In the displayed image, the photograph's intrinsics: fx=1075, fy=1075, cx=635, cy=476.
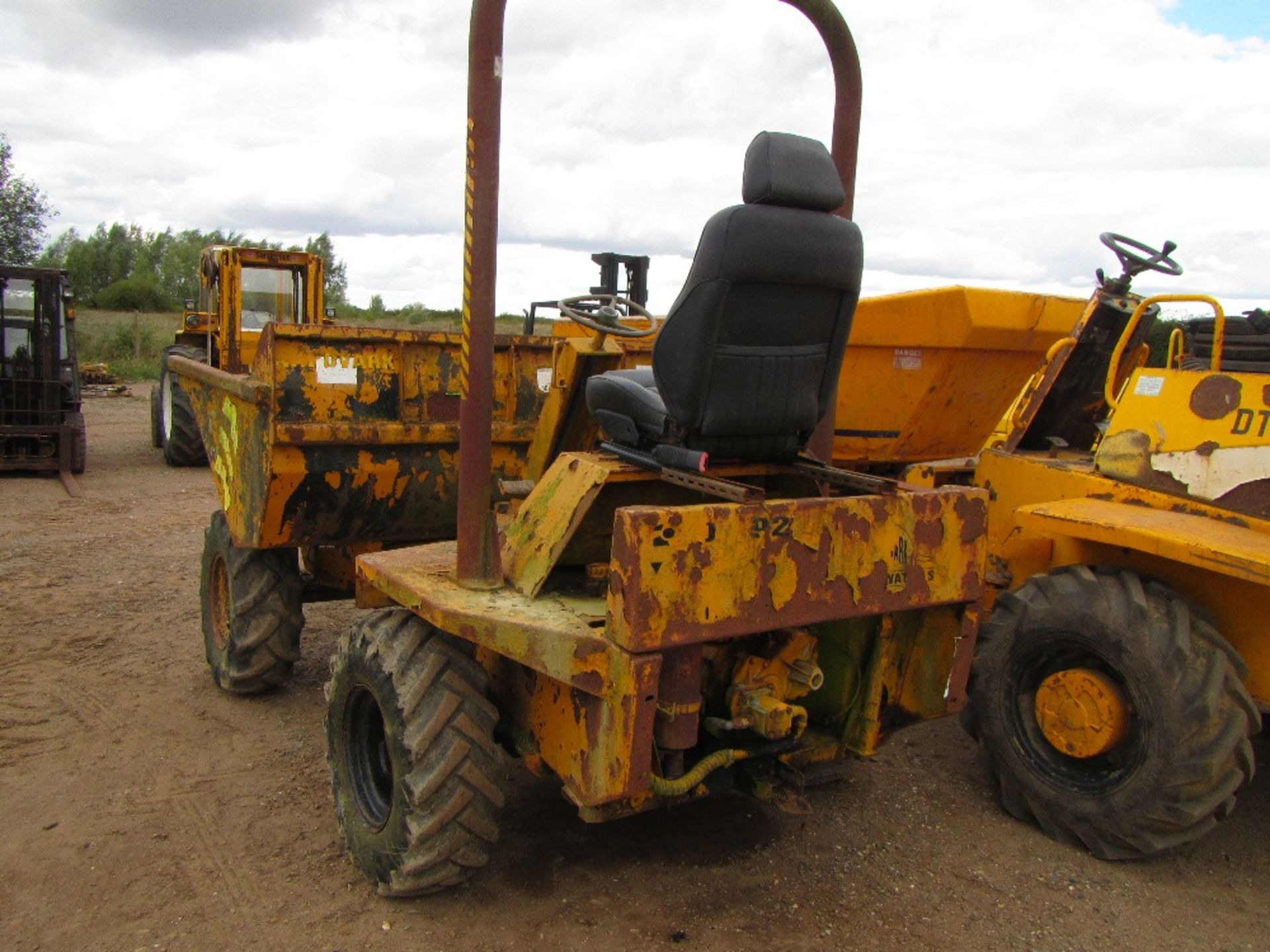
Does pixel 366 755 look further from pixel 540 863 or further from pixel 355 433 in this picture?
pixel 355 433

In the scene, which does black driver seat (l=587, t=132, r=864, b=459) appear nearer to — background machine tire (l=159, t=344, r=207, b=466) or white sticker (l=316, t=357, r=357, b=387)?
white sticker (l=316, t=357, r=357, b=387)

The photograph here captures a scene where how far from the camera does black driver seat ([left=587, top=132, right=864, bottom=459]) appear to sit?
2.93m

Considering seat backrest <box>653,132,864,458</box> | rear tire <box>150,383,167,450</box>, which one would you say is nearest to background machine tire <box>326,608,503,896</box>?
seat backrest <box>653,132,864,458</box>

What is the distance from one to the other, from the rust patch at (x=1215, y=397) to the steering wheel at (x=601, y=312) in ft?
6.96

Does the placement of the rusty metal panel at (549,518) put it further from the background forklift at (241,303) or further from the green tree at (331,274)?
the green tree at (331,274)

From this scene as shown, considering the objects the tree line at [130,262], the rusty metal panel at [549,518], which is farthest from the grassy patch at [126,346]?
the rusty metal panel at [549,518]

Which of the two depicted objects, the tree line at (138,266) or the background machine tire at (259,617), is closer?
the background machine tire at (259,617)

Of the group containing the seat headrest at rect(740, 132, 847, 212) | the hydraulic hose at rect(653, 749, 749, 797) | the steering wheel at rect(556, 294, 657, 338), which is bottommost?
the hydraulic hose at rect(653, 749, 749, 797)

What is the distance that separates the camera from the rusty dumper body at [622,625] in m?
2.81

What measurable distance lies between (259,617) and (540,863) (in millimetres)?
2085

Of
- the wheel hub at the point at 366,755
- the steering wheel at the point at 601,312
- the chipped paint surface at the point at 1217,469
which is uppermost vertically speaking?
the steering wheel at the point at 601,312

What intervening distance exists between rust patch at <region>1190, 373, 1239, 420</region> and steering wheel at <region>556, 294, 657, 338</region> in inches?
83.5

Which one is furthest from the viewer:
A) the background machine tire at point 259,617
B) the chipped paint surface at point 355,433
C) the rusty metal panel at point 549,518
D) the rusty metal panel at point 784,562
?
the background machine tire at point 259,617

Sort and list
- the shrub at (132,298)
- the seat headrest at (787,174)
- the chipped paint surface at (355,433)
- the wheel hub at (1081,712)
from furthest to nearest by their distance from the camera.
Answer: the shrub at (132,298)
the chipped paint surface at (355,433)
the wheel hub at (1081,712)
the seat headrest at (787,174)
